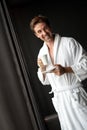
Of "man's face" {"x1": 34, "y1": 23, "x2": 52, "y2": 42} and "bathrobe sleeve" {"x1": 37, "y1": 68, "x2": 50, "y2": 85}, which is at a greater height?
"man's face" {"x1": 34, "y1": 23, "x2": 52, "y2": 42}

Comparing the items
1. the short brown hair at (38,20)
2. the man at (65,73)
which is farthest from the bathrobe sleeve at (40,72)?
the short brown hair at (38,20)

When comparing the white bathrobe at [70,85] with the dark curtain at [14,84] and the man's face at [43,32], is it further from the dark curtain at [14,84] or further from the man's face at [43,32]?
the dark curtain at [14,84]

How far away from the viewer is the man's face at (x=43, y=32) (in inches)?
43.6

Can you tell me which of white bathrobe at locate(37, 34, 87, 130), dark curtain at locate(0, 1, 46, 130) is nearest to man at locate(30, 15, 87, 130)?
white bathrobe at locate(37, 34, 87, 130)

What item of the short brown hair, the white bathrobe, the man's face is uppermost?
the short brown hair

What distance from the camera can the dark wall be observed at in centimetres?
115

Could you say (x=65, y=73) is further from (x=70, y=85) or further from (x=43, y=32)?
(x=43, y=32)

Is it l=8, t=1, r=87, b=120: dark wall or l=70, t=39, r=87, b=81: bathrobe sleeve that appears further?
l=8, t=1, r=87, b=120: dark wall

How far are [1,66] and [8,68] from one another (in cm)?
4

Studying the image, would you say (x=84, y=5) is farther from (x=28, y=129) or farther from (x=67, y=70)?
(x=28, y=129)

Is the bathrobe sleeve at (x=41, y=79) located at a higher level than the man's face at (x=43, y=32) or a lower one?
lower

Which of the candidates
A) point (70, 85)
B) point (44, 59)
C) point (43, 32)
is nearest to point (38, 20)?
point (43, 32)

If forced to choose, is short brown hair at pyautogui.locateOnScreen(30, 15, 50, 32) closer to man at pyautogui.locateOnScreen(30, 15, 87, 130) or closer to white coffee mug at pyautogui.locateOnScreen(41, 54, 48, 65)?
man at pyautogui.locateOnScreen(30, 15, 87, 130)

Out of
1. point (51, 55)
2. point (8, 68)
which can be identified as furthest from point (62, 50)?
point (8, 68)
